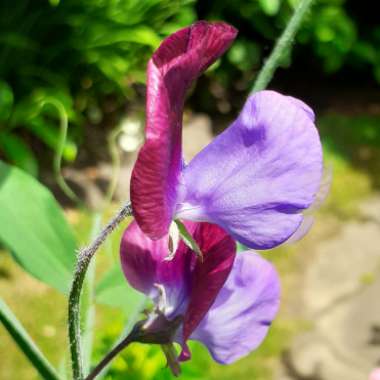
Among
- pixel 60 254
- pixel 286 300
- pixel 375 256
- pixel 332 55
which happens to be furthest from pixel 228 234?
pixel 332 55

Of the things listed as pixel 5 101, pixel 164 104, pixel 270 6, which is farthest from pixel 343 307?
pixel 164 104

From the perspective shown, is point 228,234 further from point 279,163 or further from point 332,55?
point 332,55

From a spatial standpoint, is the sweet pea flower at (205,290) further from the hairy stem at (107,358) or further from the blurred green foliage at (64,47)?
the blurred green foliage at (64,47)

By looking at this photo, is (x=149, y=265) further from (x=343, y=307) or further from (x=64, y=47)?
(x=64, y=47)

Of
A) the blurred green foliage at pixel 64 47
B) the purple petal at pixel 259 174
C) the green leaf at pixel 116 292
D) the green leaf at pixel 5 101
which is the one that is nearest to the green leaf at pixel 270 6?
the blurred green foliage at pixel 64 47

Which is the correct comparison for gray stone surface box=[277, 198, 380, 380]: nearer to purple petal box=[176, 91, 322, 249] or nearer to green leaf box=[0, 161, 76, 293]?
green leaf box=[0, 161, 76, 293]

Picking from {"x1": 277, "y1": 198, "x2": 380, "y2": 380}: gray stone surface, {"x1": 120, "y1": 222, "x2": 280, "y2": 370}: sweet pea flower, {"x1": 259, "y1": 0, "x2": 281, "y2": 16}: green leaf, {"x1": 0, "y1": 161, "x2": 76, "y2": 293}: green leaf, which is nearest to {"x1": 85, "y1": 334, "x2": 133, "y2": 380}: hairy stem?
{"x1": 120, "y1": 222, "x2": 280, "y2": 370}: sweet pea flower
